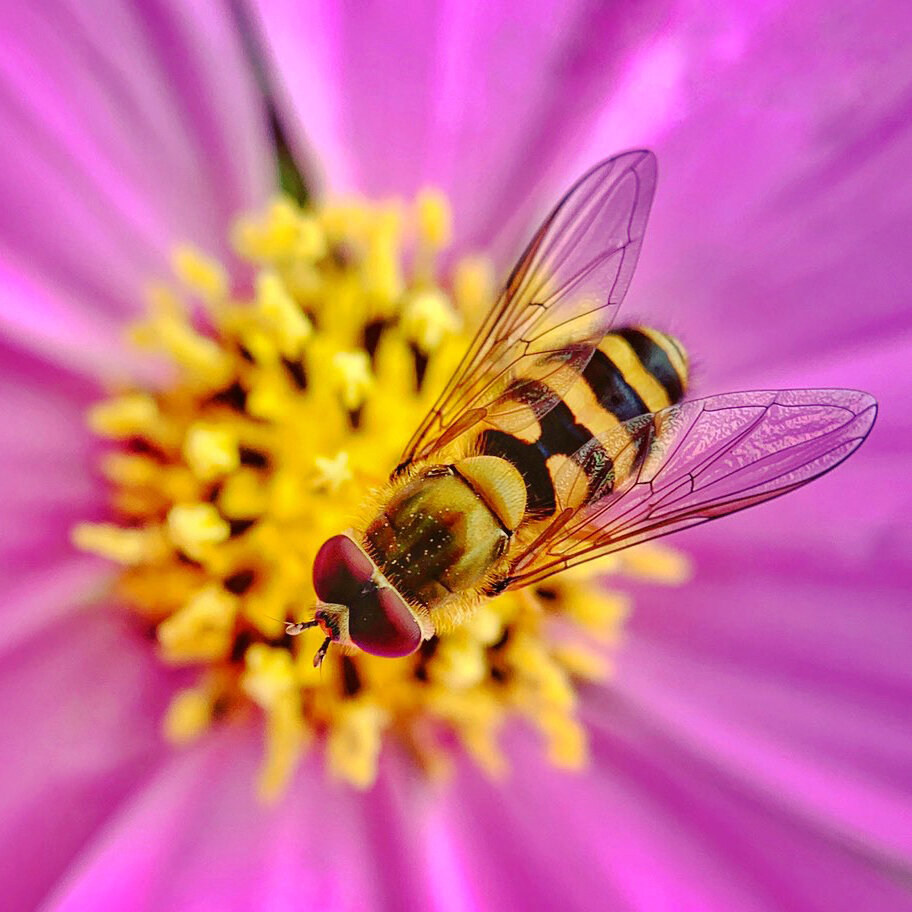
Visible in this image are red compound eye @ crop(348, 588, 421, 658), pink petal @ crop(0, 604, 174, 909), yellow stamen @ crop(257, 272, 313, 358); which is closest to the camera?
red compound eye @ crop(348, 588, 421, 658)

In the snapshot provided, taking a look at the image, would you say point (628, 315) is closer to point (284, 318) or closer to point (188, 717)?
point (284, 318)

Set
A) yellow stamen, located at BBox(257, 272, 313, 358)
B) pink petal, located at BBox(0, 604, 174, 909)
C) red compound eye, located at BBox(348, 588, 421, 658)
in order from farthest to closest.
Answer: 1. yellow stamen, located at BBox(257, 272, 313, 358)
2. pink petal, located at BBox(0, 604, 174, 909)
3. red compound eye, located at BBox(348, 588, 421, 658)

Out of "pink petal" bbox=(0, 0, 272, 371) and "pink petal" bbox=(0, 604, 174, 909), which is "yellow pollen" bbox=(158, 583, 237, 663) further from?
"pink petal" bbox=(0, 0, 272, 371)

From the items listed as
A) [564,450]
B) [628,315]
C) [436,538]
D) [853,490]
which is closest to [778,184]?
[628,315]

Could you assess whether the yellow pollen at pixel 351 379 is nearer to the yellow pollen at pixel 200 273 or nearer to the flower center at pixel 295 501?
the flower center at pixel 295 501

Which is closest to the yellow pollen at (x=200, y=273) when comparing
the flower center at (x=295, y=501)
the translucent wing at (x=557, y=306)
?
the flower center at (x=295, y=501)

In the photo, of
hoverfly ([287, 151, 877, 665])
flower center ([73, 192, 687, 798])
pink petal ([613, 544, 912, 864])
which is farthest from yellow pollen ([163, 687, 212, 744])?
pink petal ([613, 544, 912, 864])
